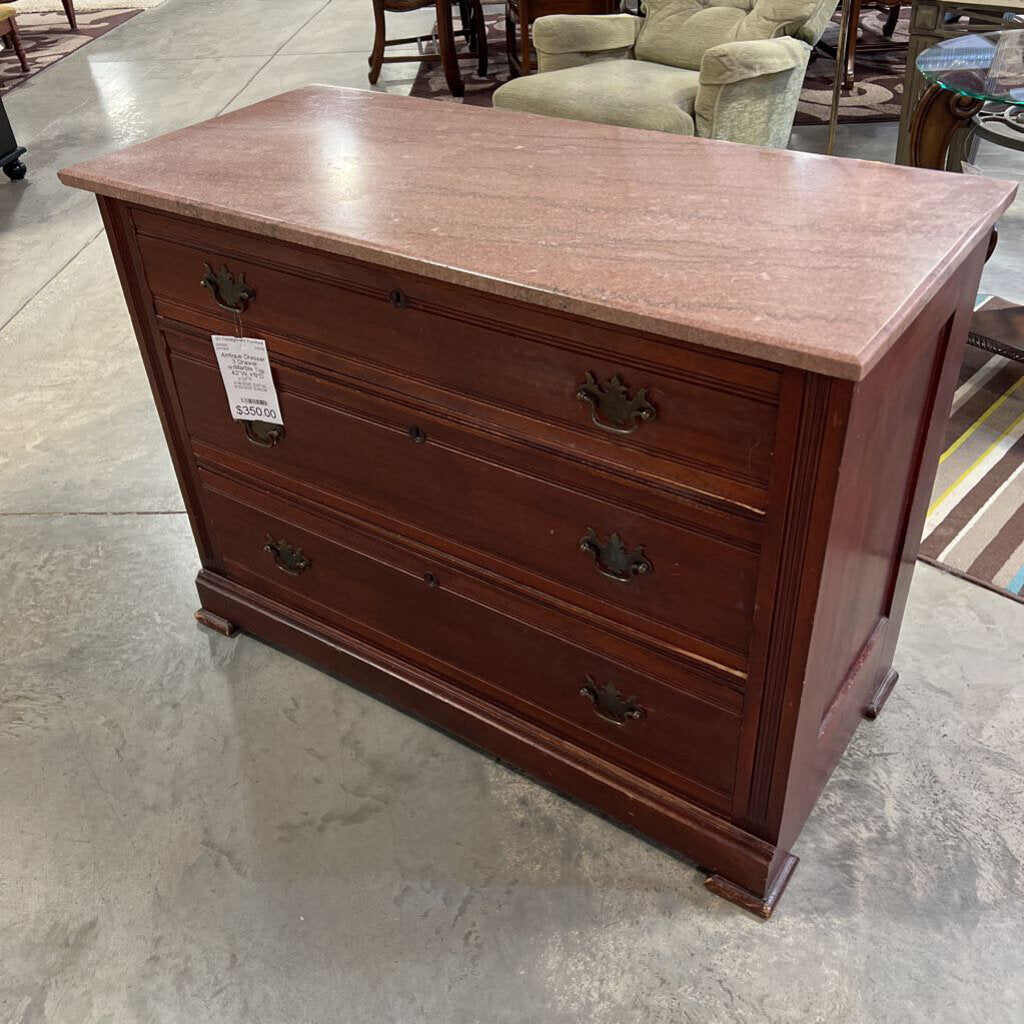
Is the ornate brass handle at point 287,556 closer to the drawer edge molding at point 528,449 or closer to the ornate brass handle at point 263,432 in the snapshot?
the ornate brass handle at point 263,432

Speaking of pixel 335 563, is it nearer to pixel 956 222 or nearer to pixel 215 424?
pixel 215 424

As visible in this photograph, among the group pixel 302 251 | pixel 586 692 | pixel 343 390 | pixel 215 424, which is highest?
pixel 302 251

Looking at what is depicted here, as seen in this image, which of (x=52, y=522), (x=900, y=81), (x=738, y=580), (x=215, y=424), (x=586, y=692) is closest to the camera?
(x=738, y=580)

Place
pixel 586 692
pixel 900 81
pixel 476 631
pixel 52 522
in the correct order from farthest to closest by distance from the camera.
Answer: pixel 900 81
pixel 52 522
pixel 476 631
pixel 586 692

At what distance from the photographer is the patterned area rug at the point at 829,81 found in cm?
502

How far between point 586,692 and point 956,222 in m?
0.86

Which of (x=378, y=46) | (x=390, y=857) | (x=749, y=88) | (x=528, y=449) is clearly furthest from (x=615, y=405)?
(x=378, y=46)

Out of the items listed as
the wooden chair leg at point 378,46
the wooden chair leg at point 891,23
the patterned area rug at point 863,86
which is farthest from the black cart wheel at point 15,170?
the wooden chair leg at point 891,23

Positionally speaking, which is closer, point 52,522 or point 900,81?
point 52,522

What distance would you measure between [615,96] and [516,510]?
2529 millimetres

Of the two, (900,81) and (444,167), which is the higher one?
Result: (444,167)

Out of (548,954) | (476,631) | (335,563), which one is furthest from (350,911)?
(335,563)

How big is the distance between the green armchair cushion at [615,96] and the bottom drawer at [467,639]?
2.13 meters

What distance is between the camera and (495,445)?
4.71 feet
